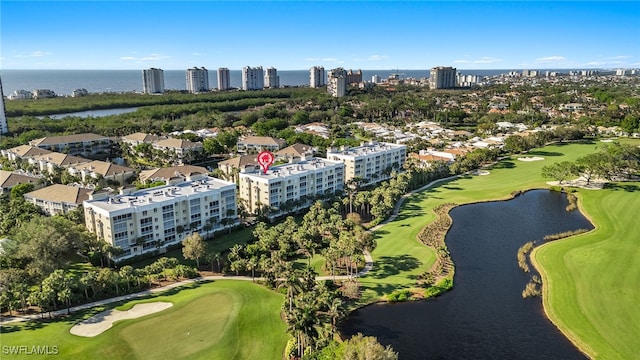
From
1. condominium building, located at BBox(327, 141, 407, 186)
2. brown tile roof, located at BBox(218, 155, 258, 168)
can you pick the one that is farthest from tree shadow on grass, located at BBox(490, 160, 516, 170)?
brown tile roof, located at BBox(218, 155, 258, 168)

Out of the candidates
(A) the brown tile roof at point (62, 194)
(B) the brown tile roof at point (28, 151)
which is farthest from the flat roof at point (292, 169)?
(B) the brown tile roof at point (28, 151)

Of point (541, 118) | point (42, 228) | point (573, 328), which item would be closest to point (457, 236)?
point (573, 328)

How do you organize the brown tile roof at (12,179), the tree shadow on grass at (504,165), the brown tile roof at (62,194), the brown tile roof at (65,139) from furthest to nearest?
the brown tile roof at (65,139), the tree shadow on grass at (504,165), the brown tile roof at (12,179), the brown tile roof at (62,194)

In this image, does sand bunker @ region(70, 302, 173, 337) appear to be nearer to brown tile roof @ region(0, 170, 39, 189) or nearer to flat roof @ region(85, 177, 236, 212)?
flat roof @ region(85, 177, 236, 212)

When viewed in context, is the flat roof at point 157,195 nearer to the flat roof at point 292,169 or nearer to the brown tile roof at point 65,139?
the flat roof at point 292,169

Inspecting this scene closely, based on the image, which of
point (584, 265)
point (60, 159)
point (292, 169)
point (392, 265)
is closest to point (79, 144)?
point (60, 159)

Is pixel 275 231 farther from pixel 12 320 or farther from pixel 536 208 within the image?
pixel 536 208
